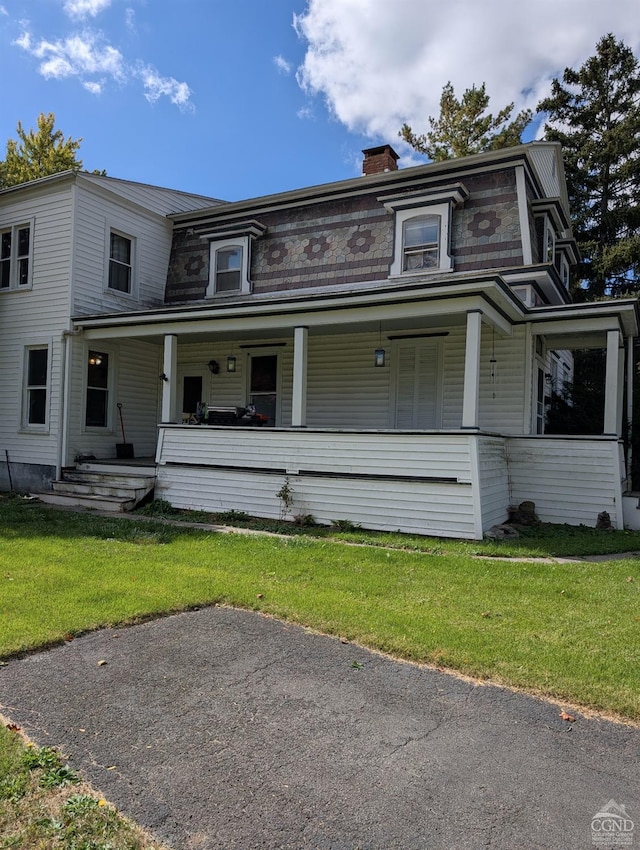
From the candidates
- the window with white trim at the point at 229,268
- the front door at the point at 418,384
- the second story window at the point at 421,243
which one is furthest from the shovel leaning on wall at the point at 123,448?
the second story window at the point at 421,243

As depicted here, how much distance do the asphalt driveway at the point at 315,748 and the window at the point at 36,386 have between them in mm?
9395

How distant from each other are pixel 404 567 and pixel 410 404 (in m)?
5.29

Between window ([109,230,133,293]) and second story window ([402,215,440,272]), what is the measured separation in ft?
20.9

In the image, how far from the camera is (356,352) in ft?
39.4

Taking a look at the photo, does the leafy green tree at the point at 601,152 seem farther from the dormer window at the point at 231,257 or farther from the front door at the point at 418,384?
the dormer window at the point at 231,257

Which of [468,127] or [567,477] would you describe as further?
[468,127]

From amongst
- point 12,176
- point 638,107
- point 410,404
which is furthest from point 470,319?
point 12,176

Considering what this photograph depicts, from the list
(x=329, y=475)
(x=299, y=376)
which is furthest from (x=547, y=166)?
(x=329, y=475)

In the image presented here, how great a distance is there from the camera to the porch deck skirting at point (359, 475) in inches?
334

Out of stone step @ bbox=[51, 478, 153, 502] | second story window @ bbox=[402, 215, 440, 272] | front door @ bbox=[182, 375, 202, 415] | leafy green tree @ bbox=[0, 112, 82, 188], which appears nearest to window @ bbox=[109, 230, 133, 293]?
front door @ bbox=[182, 375, 202, 415]

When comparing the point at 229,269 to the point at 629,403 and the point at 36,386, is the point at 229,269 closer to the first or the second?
the point at 36,386

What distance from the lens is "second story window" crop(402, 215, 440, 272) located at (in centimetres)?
1109

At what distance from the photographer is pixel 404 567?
6652 millimetres

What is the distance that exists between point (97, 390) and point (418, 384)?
6.91 metres
